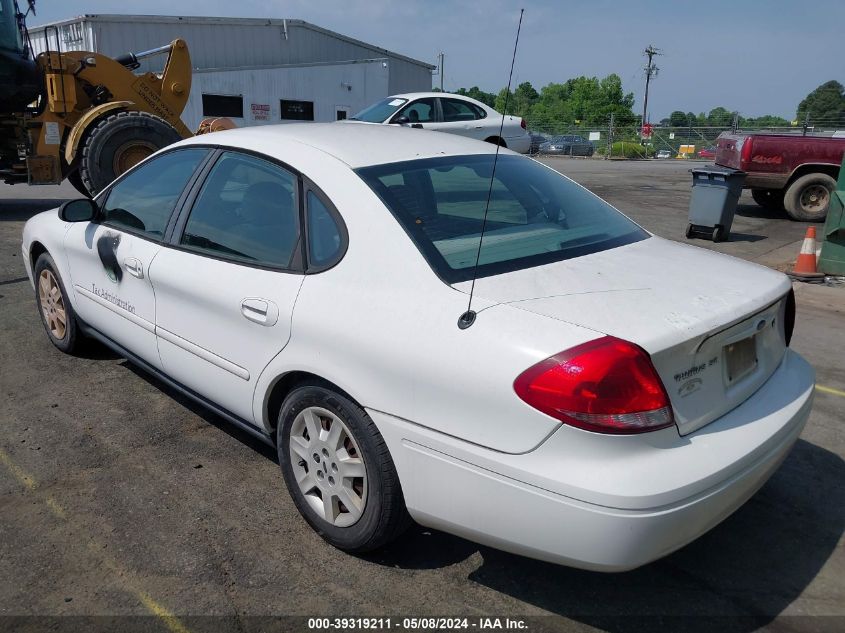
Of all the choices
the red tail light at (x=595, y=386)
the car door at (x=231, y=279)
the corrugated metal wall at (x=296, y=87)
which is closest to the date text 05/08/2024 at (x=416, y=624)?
the red tail light at (x=595, y=386)

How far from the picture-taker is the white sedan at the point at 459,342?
7.11ft

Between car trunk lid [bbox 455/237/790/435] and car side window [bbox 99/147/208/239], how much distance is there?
193 cm

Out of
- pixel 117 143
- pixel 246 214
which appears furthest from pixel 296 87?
pixel 246 214

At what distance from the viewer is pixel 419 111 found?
13281mm

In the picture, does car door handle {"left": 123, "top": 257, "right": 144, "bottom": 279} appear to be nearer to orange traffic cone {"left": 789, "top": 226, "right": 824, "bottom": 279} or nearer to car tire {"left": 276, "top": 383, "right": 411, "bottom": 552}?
car tire {"left": 276, "top": 383, "right": 411, "bottom": 552}

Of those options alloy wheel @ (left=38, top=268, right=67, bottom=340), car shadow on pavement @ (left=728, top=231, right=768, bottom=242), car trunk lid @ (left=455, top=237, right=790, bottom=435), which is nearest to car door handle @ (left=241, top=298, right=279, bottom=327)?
car trunk lid @ (left=455, top=237, right=790, bottom=435)

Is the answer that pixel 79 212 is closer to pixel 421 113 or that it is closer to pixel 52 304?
pixel 52 304

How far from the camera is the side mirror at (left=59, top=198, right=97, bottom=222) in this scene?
411 centimetres

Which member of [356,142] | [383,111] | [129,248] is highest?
[383,111]

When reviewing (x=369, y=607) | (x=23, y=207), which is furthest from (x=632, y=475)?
(x=23, y=207)

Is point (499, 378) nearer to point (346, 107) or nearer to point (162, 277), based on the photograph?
point (162, 277)

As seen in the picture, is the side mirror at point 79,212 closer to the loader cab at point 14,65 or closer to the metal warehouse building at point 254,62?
the loader cab at point 14,65

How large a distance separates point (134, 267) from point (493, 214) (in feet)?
6.30

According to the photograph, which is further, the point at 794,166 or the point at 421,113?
the point at 421,113
